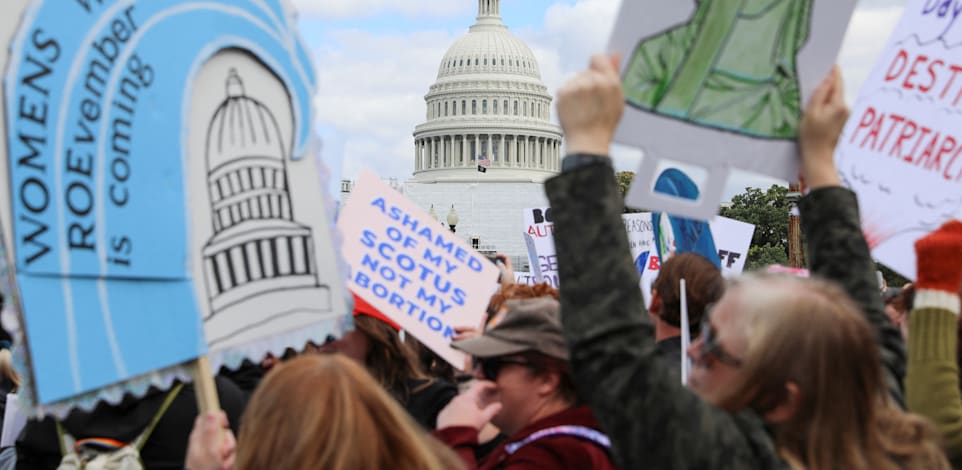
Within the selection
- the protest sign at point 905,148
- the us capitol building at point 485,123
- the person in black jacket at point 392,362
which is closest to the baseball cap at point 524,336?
the protest sign at point 905,148

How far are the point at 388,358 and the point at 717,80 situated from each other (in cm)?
212

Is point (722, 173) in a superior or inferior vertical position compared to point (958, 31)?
inferior

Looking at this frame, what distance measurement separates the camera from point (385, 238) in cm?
478

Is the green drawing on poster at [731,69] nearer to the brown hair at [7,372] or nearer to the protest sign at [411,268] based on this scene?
the protest sign at [411,268]

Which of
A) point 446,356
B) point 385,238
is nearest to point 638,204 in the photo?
point 446,356

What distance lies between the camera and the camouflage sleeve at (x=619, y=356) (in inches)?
74.0

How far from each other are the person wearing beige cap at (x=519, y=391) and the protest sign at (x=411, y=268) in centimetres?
139

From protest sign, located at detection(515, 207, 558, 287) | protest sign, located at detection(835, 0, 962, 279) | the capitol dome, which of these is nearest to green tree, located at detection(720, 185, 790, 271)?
the capitol dome

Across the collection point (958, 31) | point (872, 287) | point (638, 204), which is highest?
point (958, 31)

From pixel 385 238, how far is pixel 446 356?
54 cm

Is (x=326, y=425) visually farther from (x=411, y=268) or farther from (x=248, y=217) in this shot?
(x=411, y=268)

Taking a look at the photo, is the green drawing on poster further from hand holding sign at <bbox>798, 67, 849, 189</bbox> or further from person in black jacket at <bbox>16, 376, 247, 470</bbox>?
person in black jacket at <bbox>16, 376, 247, 470</bbox>

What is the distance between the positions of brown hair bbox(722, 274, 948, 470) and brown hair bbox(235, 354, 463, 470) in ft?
1.56

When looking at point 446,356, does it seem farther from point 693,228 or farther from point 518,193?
point 518,193
